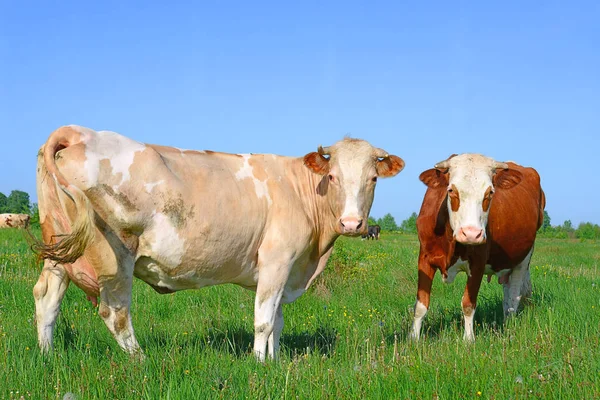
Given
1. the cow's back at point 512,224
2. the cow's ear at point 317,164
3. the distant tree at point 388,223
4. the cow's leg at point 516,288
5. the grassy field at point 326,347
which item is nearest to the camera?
the grassy field at point 326,347

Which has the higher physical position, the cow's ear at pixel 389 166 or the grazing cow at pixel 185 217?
the cow's ear at pixel 389 166

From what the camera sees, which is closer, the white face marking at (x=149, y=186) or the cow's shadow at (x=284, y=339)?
the white face marking at (x=149, y=186)

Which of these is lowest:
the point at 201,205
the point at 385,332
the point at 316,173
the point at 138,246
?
the point at 385,332

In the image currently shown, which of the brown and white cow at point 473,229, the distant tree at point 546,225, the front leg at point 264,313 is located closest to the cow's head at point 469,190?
the brown and white cow at point 473,229

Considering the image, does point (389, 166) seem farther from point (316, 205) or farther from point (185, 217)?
point (185, 217)

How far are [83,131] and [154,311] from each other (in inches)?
152

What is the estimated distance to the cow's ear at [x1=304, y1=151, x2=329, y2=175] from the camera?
261 inches

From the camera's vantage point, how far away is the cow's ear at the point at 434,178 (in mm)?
7607

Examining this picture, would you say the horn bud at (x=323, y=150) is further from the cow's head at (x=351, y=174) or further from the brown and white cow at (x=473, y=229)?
the brown and white cow at (x=473, y=229)

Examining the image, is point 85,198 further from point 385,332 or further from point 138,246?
point 385,332

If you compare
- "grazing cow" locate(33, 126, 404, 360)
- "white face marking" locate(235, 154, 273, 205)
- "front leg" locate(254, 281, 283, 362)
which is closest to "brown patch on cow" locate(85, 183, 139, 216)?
"grazing cow" locate(33, 126, 404, 360)

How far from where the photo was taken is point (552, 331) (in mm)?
6816

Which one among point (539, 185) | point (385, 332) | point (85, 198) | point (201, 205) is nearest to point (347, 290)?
point (385, 332)

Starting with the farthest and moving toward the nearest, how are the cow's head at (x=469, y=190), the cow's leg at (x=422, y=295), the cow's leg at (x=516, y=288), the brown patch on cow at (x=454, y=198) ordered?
the cow's leg at (x=516, y=288), the cow's leg at (x=422, y=295), the brown patch on cow at (x=454, y=198), the cow's head at (x=469, y=190)
